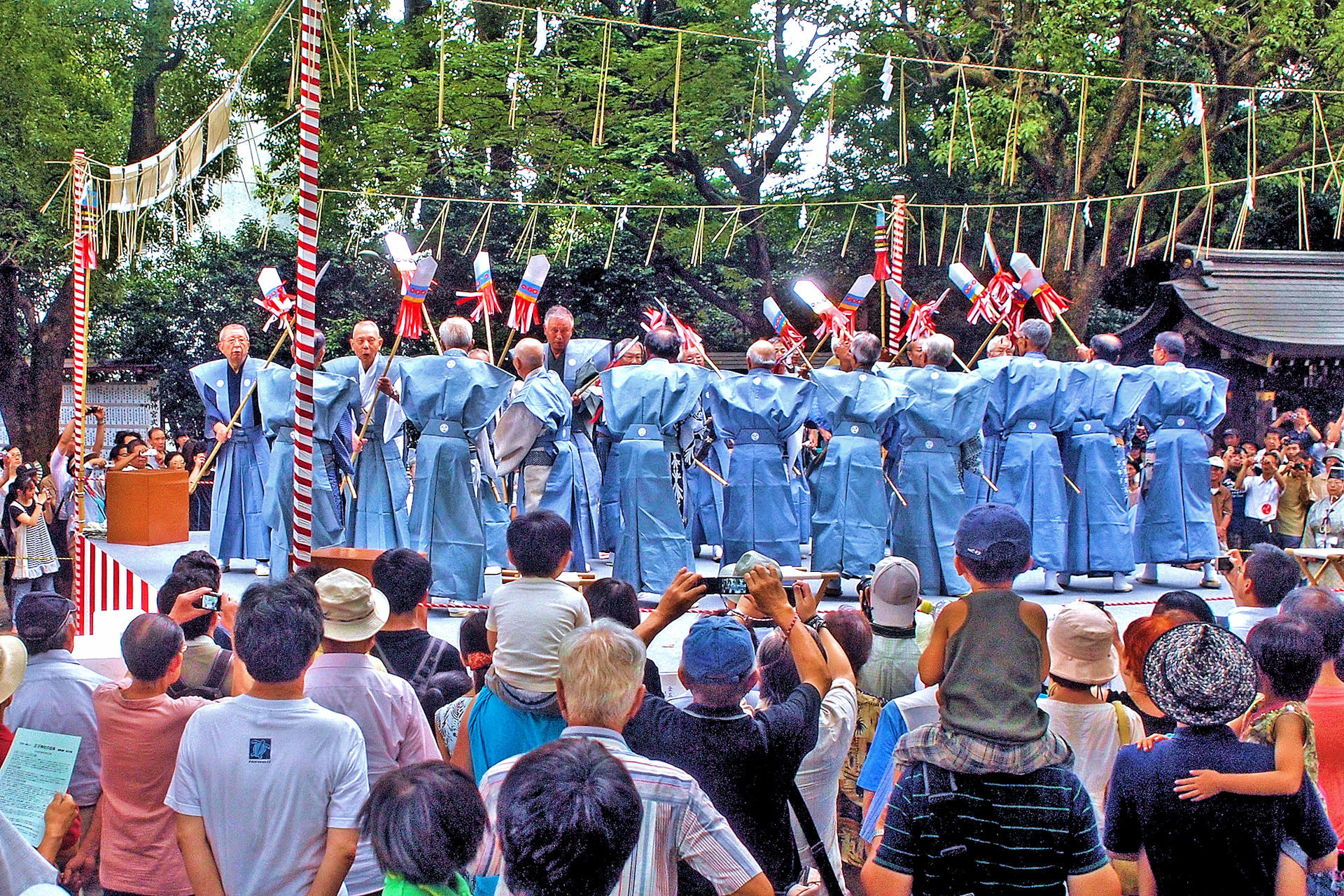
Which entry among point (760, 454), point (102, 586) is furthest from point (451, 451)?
point (102, 586)

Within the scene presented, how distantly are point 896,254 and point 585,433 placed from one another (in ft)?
11.1

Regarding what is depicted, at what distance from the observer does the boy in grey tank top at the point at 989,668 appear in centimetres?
244

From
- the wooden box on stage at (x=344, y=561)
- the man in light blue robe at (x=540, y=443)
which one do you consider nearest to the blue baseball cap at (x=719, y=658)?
the wooden box on stage at (x=344, y=561)

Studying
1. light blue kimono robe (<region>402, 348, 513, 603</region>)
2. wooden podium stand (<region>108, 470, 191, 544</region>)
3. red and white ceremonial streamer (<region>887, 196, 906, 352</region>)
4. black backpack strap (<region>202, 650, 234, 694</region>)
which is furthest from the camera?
red and white ceremonial streamer (<region>887, 196, 906, 352</region>)

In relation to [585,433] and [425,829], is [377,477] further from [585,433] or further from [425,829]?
[425,829]

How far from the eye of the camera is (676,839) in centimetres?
231

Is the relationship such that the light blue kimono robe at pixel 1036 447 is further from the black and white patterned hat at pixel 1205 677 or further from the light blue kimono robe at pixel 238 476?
the black and white patterned hat at pixel 1205 677

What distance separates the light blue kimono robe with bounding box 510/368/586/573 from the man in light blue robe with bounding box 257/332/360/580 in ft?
3.40

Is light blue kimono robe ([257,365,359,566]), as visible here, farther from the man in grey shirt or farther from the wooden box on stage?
the man in grey shirt

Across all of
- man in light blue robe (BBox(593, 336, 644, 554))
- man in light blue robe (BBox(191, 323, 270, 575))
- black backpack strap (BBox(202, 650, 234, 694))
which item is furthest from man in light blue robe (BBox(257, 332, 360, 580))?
black backpack strap (BBox(202, 650, 234, 694))

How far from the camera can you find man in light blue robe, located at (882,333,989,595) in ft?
24.7

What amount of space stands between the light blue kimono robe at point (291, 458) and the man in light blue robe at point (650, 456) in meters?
1.54

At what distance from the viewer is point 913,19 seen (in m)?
17.8

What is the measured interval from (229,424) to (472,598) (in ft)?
6.06
